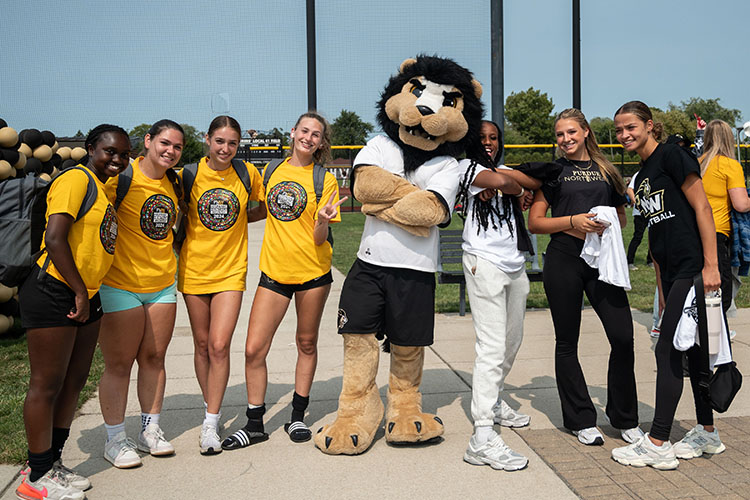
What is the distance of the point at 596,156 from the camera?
415 cm

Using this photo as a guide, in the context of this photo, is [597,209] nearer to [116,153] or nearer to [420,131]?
[420,131]

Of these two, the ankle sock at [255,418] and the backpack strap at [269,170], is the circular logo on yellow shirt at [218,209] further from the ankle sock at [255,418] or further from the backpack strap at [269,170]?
the ankle sock at [255,418]

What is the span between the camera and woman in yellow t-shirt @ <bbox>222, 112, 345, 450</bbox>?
405 cm

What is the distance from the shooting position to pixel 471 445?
3771 mm

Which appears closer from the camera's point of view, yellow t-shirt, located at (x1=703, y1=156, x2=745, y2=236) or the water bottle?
the water bottle

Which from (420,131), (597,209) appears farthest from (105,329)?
(597,209)

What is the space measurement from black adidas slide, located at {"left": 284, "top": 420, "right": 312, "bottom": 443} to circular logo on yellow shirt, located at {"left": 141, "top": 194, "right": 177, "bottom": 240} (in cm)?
130

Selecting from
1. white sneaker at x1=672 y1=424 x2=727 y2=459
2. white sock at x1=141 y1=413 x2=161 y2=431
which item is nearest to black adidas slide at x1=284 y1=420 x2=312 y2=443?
white sock at x1=141 y1=413 x2=161 y2=431

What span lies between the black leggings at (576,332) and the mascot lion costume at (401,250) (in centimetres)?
71

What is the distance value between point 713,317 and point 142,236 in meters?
2.94

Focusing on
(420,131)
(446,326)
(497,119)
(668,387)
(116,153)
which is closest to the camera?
(116,153)

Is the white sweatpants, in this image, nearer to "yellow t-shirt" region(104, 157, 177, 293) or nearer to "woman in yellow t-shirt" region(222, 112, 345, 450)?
"woman in yellow t-shirt" region(222, 112, 345, 450)

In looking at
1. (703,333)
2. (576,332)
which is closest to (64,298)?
(576,332)

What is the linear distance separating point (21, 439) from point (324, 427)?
1.70 m
